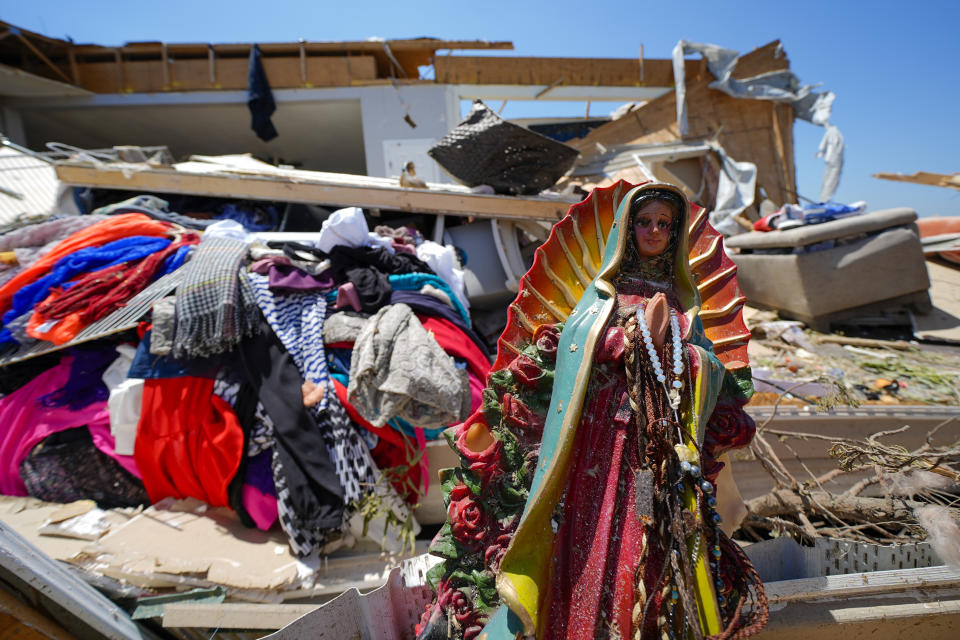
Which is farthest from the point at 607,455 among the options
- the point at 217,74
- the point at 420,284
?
the point at 217,74

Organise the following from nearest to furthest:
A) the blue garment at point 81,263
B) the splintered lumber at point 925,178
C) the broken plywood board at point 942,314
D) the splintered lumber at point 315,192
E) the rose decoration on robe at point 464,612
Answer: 1. the rose decoration on robe at point 464,612
2. the blue garment at point 81,263
3. the splintered lumber at point 315,192
4. the broken plywood board at point 942,314
5. the splintered lumber at point 925,178

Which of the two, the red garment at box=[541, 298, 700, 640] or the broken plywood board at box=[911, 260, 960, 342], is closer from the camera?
the red garment at box=[541, 298, 700, 640]

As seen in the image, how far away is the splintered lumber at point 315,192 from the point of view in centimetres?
418

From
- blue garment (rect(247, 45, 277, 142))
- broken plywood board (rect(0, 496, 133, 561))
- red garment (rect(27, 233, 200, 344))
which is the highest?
blue garment (rect(247, 45, 277, 142))

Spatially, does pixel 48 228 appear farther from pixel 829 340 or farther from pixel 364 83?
pixel 829 340

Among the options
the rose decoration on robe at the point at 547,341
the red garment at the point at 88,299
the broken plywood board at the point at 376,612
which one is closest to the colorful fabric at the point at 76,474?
the red garment at the point at 88,299

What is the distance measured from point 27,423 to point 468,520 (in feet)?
9.64

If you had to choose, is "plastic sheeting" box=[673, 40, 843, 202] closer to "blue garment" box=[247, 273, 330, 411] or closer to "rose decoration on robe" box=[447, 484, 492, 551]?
"blue garment" box=[247, 273, 330, 411]

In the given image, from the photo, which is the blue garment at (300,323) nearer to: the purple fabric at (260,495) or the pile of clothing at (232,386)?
the pile of clothing at (232,386)

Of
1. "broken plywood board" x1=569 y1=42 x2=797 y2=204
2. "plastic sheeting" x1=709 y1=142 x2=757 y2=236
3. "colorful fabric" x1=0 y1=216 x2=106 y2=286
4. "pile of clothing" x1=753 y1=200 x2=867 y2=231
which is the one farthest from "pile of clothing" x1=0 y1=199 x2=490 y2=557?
"broken plywood board" x1=569 y1=42 x2=797 y2=204

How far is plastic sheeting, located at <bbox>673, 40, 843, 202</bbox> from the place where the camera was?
271 inches

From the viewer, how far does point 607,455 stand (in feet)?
4.39

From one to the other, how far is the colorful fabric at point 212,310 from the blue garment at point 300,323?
3.4 inches

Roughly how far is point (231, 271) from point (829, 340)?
502 centimetres
